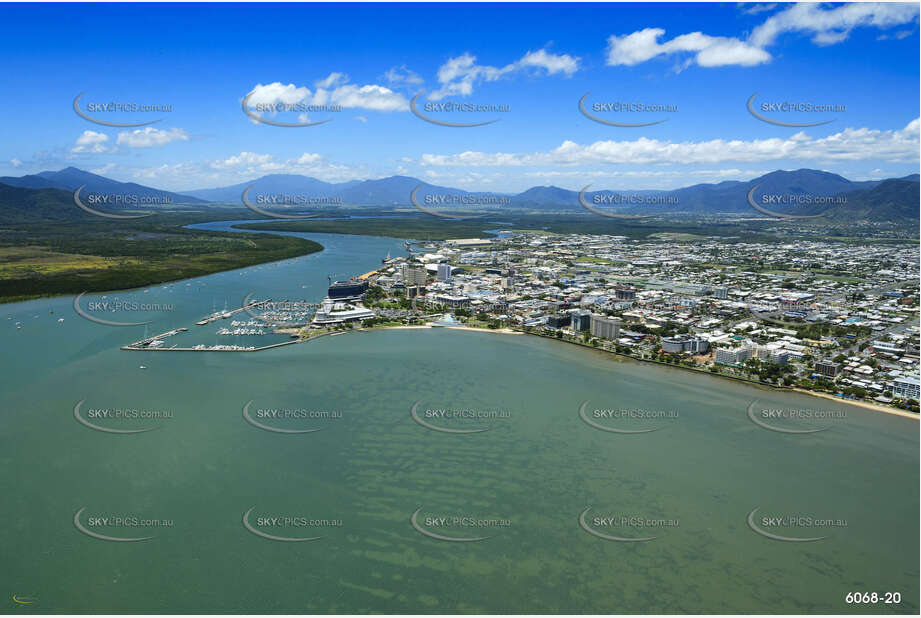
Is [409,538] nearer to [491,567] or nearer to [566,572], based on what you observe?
[491,567]

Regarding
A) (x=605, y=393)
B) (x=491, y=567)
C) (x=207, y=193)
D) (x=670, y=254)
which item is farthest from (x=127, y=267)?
(x=207, y=193)

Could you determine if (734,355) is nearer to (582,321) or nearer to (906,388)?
(906,388)

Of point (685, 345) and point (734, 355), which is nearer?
point (734, 355)

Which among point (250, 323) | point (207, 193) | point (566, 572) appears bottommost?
point (566, 572)

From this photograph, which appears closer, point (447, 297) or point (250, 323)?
point (250, 323)

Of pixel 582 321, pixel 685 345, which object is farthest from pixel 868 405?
pixel 582 321

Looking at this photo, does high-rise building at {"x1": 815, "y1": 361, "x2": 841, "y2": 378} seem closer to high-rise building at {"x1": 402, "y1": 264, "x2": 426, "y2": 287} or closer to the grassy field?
high-rise building at {"x1": 402, "y1": 264, "x2": 426, "y2": 287}
